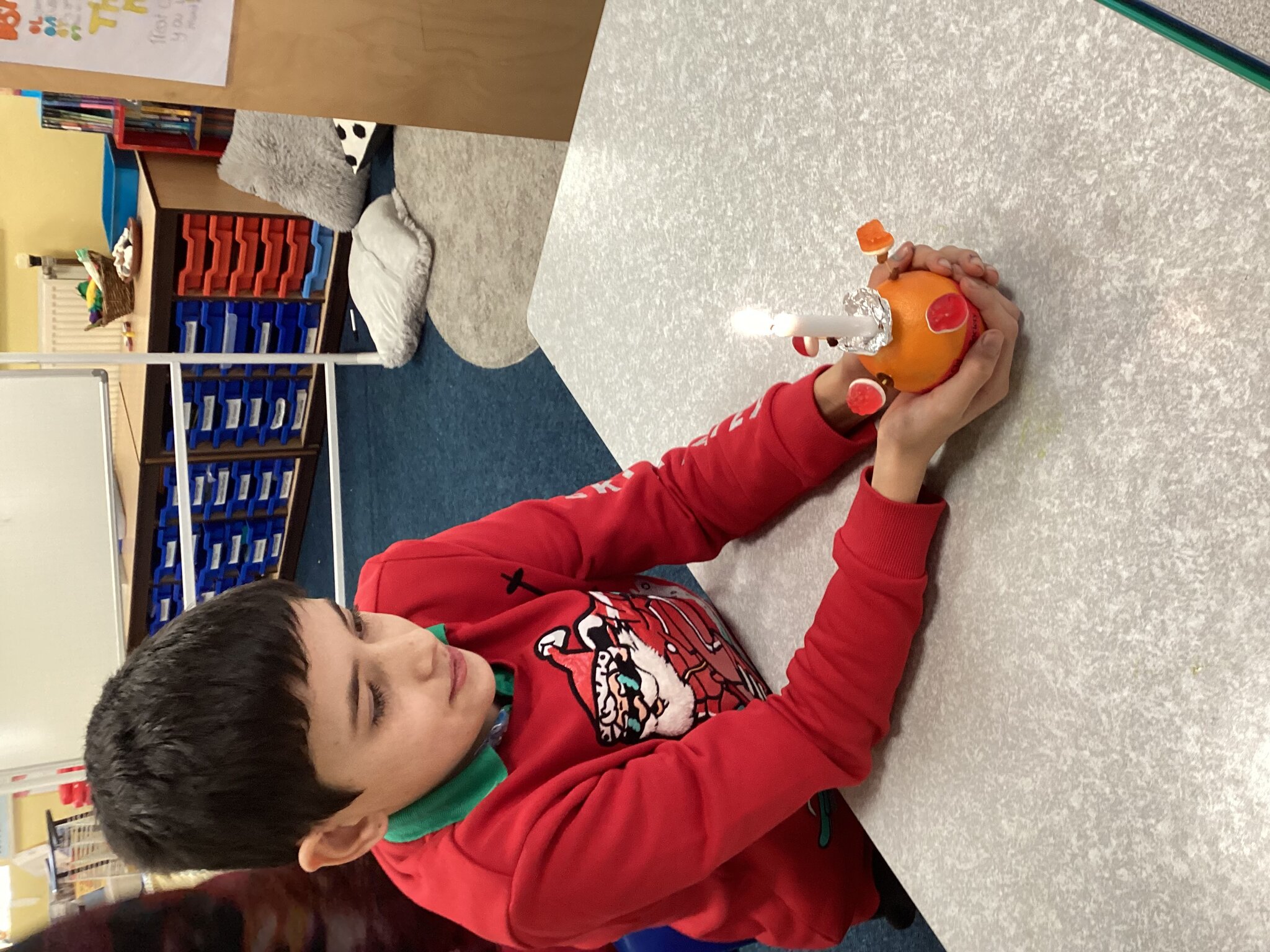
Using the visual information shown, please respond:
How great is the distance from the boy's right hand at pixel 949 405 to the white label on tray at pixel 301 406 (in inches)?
90.1

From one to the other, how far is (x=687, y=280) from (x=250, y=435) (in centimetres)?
206

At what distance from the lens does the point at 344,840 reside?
2.25 ft

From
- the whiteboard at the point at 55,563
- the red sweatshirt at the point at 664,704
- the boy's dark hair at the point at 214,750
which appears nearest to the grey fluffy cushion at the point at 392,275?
the whiteboard at the point at 55,563

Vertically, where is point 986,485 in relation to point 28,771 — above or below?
above

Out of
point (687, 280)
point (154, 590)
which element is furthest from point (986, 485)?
point (154, 590)

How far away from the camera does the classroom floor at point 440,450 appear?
6.04 ft

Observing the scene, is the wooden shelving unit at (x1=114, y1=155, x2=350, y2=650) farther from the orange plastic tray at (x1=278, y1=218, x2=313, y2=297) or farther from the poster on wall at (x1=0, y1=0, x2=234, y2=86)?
the poster on wall at (x1=0, y1=0, x2=234, y2=86)

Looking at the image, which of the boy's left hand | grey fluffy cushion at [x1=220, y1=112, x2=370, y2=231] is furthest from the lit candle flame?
grey fluffy cushion at [x1=220, y1=112, x2=370, y2=231]

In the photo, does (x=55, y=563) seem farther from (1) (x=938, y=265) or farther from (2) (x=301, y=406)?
(1) (x=938, y=265)

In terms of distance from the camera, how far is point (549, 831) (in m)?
0.63

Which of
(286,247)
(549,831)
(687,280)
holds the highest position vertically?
(687,280)

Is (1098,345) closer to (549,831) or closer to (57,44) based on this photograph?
(549,831)

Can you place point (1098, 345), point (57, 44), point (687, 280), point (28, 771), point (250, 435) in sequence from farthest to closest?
point (250, 435), point (28, 771), point (57, 44), point (687, 280), point (1098, 345)

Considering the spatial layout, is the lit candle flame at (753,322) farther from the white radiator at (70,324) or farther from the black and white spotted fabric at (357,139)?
the white radiator at (70,324)
